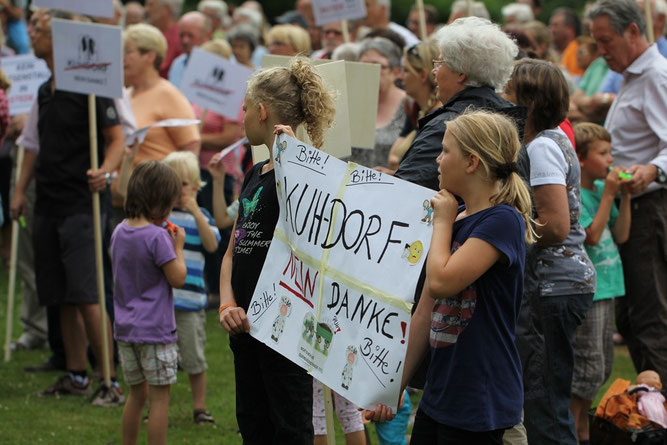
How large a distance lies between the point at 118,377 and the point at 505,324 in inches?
195

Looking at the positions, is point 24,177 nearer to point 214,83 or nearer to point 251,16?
point 214,83

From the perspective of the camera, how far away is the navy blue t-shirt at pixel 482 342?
347cm

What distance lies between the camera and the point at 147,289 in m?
5.62

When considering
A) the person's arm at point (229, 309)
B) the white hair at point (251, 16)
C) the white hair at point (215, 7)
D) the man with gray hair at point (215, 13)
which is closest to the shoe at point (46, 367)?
the person's arm at point (229, 309)

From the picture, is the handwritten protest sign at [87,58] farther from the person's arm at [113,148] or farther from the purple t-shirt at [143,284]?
the purple t-shirt at [143,284]

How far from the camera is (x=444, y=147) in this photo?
363 centimetres

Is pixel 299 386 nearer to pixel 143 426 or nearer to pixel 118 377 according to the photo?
pixel 143 426

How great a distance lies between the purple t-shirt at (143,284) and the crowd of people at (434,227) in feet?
0.04

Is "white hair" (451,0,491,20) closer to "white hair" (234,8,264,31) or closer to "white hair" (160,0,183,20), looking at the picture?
"white hair" (234,8,264,31)

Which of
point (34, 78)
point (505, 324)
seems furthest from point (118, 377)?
point (505, 324)

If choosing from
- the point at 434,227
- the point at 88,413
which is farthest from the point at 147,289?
the point at 434,227

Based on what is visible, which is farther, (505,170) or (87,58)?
(87,58)

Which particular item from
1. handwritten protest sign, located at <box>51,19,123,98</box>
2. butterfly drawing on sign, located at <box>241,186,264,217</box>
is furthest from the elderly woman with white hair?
handwritten protest sign, located at <box>51,19,123,98</box>

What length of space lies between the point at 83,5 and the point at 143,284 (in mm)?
2576
